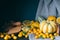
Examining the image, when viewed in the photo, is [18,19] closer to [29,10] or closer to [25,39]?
[29,10]

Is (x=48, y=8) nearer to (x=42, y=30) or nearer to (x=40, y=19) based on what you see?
→ (x=40, y=19)

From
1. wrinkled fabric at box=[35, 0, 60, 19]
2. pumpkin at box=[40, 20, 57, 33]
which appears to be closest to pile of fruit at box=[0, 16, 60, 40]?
pumpkin at box=[40, 20, 57, 33]

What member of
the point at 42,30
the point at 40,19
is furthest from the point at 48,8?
the point at 42,30

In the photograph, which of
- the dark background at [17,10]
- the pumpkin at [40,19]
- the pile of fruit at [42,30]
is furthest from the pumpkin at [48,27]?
the dark background at [17,10]

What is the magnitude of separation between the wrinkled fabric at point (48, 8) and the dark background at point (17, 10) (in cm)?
7

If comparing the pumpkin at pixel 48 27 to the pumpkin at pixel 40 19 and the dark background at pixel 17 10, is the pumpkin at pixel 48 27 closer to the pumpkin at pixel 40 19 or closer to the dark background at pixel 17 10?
the pumpkin at pixel 40 19

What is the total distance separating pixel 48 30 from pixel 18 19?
0.34 meters

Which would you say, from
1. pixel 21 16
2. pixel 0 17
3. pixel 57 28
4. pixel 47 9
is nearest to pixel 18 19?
pixel 21 16

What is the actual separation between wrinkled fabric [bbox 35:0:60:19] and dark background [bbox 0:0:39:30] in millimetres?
68

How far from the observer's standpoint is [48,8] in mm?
1350

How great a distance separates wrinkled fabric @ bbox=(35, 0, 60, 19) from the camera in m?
1.33

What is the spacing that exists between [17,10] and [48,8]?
23cm

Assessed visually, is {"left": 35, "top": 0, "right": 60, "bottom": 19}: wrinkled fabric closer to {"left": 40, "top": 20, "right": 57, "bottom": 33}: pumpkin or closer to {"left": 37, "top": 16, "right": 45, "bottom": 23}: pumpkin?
{"left": 37, "top": 16, "right": 45, "bottom": 23}: pumpkin

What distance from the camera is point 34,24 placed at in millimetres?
1275
